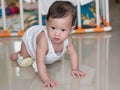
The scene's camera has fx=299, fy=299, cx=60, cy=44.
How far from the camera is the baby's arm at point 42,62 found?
1.41 meters

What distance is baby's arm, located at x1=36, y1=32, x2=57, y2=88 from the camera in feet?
4.62

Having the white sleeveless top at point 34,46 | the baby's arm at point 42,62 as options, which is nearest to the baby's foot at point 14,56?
the white sleeveless top at point 34,46

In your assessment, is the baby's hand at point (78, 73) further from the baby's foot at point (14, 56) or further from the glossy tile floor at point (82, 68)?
the baby's foot at point (14, 56)

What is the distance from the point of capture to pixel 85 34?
7.20ft

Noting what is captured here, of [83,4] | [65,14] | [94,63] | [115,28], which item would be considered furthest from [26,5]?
[65,14]

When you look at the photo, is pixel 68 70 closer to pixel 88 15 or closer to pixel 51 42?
pixel 51 42

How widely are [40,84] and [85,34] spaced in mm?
848

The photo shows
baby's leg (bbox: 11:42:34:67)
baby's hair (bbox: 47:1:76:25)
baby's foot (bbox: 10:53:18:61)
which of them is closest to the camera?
baby's hair (bbox: 47:1:76:25)

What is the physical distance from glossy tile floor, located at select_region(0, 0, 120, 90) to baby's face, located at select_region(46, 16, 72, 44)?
230mm

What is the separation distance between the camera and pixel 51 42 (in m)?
1.50

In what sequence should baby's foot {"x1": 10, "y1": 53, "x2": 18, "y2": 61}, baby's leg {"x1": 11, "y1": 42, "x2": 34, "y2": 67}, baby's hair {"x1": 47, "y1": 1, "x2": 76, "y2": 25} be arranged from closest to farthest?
baby's hair {"x1": 47, "y1": 1, "x2": 76, "y2": 25}
baby's leg {"x1": 11, "y1": 42, "x2": 34, "y2": 67}
baby's foot {"x1": 10, "y1": 53, "x2": 18, "y2": 61}

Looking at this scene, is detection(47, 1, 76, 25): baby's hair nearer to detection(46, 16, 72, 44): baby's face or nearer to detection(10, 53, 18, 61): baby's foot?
detection(46, 16, 72, 44): baby's face

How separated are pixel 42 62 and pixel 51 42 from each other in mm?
118

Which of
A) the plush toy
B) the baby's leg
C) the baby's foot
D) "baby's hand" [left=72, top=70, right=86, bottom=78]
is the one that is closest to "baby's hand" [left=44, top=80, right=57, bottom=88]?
"baby's hand" [left=72, top=70, right=86, bottom=78]
